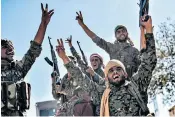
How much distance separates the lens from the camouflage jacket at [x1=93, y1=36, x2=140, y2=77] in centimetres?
421

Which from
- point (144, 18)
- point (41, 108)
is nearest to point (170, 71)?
point (41, 108)

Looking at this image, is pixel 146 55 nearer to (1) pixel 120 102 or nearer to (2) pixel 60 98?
(1) pixel 120 102

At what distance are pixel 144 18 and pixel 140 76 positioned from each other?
2.26 feet

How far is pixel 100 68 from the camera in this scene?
188 inches

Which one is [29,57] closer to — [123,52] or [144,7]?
[123,52]

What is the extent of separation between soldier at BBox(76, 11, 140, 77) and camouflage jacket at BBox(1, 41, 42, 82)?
1168 mm

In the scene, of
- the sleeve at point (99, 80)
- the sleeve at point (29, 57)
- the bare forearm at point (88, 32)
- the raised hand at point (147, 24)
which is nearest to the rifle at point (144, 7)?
the raised hand at point (147, 24)

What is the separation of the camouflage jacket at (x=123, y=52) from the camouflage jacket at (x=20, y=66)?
1.19 m

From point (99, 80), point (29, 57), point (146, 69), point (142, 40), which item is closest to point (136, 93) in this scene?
point (146, 69)

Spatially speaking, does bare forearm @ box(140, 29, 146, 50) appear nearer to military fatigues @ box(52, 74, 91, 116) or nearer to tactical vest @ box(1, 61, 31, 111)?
military fatigues @ box(52, 74, 91, 116)

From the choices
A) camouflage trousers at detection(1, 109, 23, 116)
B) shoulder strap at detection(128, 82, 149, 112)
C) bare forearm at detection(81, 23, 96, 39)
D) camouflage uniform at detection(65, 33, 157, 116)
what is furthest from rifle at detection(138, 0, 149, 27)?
camouflage trousers at detection(1, 109, 23, 116)

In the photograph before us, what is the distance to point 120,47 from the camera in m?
4.40

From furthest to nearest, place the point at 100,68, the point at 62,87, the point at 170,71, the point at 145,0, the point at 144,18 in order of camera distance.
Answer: the point at 170,71, the point at 62,87, the point at 100,68, the point at 145,0, the point at 144,18

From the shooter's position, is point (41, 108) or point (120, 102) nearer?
point (120, 102)
